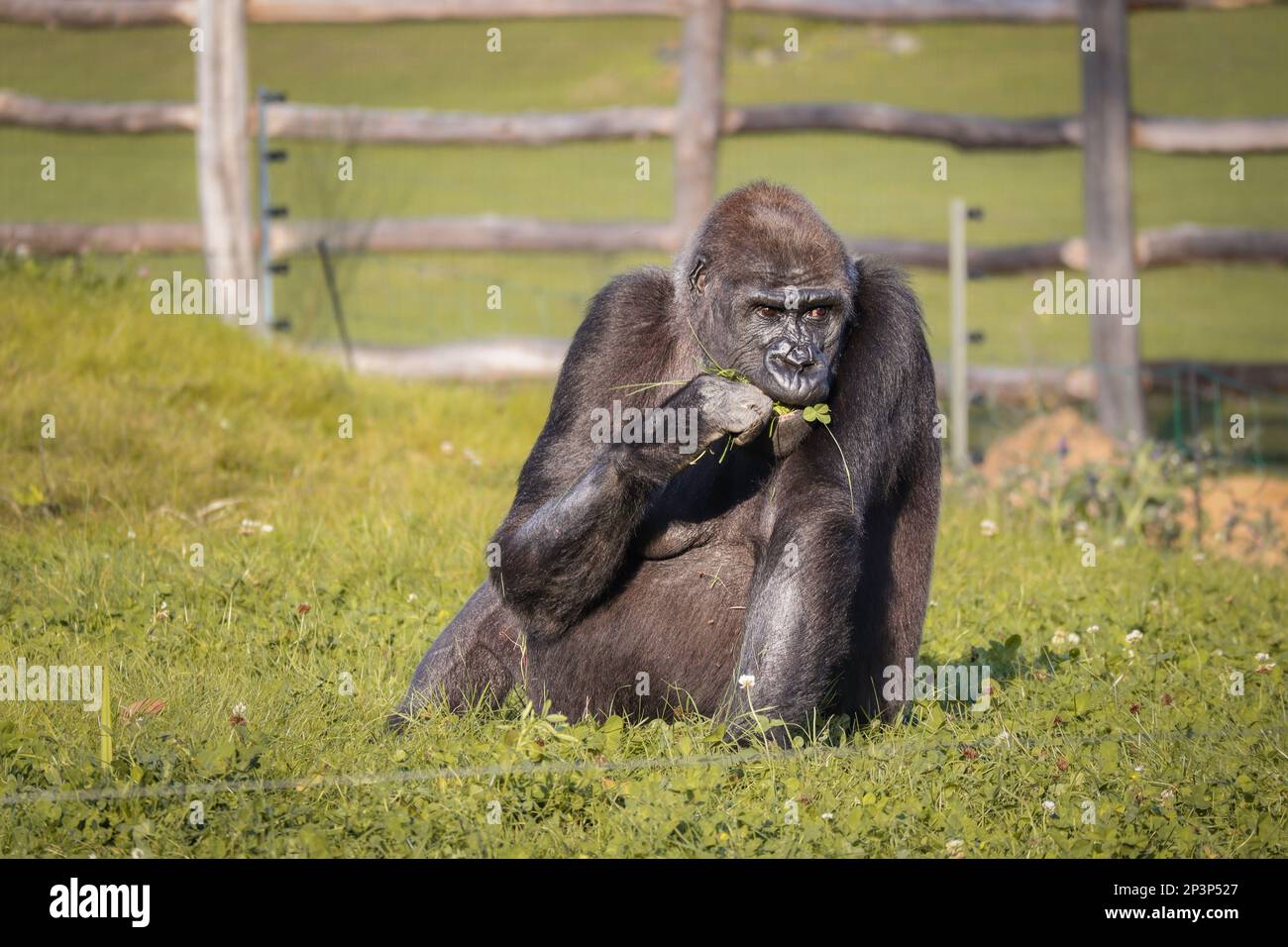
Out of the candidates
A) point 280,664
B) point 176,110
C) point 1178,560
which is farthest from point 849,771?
point 176,110

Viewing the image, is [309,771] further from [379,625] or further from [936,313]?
[936,313]

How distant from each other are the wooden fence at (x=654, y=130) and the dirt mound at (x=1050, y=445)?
48 cm

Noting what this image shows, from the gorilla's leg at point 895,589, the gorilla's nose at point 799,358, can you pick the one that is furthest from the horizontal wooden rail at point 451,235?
the gorilla's nose at point 799,358

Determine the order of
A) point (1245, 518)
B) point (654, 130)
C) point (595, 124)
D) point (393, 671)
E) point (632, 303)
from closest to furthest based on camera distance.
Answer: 1. point (632, 303)
2. point (393, 671)
3. point (1245, 518)
4. point (654, 130)
5. point (595, 124)

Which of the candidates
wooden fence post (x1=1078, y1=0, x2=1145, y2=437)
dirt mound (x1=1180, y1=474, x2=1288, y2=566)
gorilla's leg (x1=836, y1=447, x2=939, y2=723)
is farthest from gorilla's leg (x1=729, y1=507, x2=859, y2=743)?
wooden fence post (x1=1078, y1=0, x2=1145, y2=437)

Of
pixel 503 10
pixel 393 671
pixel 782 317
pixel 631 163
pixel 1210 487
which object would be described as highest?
pixel 631 163

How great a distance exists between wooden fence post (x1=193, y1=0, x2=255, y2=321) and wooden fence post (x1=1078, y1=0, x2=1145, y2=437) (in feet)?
18.9

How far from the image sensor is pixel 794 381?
4195 millimetres

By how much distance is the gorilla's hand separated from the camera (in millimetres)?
4148

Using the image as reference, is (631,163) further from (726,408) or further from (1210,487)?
(726,408)

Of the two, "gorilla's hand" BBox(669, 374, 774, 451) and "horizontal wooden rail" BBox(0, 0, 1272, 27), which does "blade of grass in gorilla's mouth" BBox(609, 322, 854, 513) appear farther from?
"horizontal wooden rail" BBox(0, 0, 1272, 27)

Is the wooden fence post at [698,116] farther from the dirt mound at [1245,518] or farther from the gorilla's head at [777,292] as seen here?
the gorilla's head at [777,292]

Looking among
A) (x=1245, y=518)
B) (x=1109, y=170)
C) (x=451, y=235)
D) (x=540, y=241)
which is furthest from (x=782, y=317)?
(x=451, y=235)

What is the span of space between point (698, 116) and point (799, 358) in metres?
6.60
